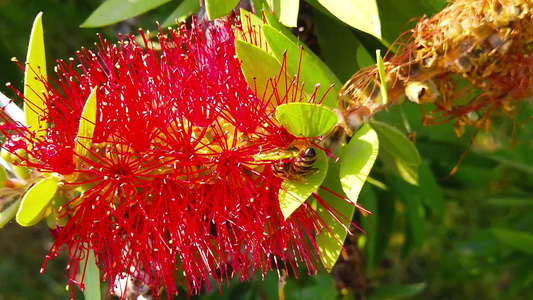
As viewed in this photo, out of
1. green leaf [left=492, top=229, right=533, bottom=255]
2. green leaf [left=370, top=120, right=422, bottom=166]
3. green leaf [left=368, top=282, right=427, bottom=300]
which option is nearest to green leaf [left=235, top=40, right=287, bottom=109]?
green leaf [left=370, top=120, right=422, bottom=166]

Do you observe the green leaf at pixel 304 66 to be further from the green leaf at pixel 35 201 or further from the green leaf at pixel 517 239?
the green leaf at pixel 517 239

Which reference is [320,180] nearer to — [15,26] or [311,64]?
[311,64]

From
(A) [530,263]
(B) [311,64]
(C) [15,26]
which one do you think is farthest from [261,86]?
(A) [530,263]

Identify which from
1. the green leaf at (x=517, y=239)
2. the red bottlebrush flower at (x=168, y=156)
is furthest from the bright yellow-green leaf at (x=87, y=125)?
the green leaf at (x=517, y=239)

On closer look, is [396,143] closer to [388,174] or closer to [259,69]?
[259,69]

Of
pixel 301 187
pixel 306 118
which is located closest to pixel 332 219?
pixel 301 187

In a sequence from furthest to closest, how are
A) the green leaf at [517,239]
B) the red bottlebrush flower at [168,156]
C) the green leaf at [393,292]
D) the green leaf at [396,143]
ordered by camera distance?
the green leaf at [517,239] → the green leaf at [393,292] → the green leaf at [396,143] → the red bottlebrush flower at [168,156]
